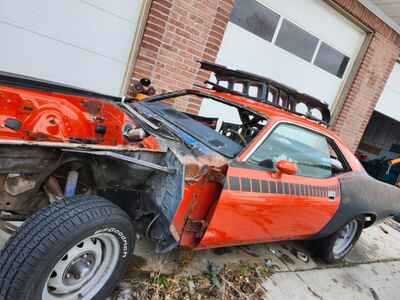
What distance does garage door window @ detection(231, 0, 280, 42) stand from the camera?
5398 mm

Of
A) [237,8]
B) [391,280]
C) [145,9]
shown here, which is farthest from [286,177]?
[237,8]

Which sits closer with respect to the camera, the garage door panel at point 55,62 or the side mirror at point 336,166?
the side mirror at point 336,166

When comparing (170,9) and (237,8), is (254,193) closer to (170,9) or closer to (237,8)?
(170,9)

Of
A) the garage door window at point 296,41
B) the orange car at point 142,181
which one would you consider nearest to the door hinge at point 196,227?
the orange car at point 142,181

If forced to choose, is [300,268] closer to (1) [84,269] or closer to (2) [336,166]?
(2) [336,166]

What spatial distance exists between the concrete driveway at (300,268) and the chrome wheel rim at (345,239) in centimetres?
18

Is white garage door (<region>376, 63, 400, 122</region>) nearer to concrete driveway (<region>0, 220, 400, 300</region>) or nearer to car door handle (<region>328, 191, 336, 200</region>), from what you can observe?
concrete driveway (<region>0, 220, 400, 300</region>)

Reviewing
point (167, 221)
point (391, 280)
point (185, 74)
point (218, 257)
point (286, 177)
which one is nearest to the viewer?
point (167, 221)

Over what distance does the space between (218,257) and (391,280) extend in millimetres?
2518

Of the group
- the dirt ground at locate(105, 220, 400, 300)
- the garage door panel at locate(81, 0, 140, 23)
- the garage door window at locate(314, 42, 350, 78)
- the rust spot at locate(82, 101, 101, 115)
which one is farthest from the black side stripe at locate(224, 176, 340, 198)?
the garage door window at locate(314, 42, 350, 78)

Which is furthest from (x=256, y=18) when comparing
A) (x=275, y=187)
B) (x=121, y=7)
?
(x=275, y=187)

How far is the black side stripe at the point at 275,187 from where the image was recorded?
2.36m

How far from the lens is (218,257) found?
313 cm

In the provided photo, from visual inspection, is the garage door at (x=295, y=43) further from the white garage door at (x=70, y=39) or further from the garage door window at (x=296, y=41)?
the white garage door at (x=70, y=39)
